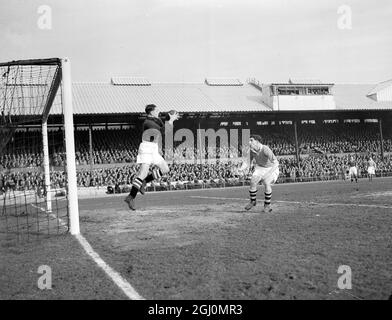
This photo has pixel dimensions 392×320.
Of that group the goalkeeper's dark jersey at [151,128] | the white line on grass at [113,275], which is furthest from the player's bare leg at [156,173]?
the white line on grass at [113,275]

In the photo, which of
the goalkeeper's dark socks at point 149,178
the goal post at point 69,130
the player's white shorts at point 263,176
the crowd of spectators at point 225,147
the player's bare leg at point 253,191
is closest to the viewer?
the goal post at point 69,130

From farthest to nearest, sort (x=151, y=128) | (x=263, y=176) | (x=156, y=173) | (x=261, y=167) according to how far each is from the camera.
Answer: (x=261, y=167) → (x=263, y=176) → (x=156, y=173) → (x=151, y=128)

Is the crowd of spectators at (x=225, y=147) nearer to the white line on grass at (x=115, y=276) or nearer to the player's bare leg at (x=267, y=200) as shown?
the player's bare leg at (x=267, y=200)

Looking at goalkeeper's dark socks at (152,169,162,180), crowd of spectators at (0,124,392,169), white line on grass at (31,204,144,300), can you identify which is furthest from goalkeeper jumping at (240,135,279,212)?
crowd of spectators at (0,124,392,169)

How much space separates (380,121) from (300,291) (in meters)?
41.5

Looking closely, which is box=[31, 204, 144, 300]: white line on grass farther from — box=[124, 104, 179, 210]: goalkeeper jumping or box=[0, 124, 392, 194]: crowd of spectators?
box=[0, 124, 392, 194]: crowd of spectators

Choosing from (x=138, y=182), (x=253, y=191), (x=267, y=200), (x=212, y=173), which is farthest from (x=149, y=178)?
(x=212, y=173)

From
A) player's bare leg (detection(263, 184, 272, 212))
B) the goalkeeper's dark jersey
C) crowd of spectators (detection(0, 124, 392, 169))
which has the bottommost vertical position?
player's bare leg (detection(263, 184, 272, 212))

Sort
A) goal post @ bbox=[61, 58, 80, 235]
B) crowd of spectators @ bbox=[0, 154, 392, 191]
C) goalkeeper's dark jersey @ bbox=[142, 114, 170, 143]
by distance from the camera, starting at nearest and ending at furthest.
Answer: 1. goal post @ bbox=[61, 58, 80, 235]
2. goalkeeper's dark jersey @ bbox=[142, 114, 170, 143]
3. crowd of spectators @ bbox=[0, 154, 392, 191]

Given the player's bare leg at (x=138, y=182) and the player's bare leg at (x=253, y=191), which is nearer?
the player's bare leg at (x=138, y=182)

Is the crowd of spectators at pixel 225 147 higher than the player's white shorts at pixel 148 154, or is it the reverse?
the crowd of spectators at pixel 225 147

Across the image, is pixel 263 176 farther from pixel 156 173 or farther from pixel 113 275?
pixel 113 275
